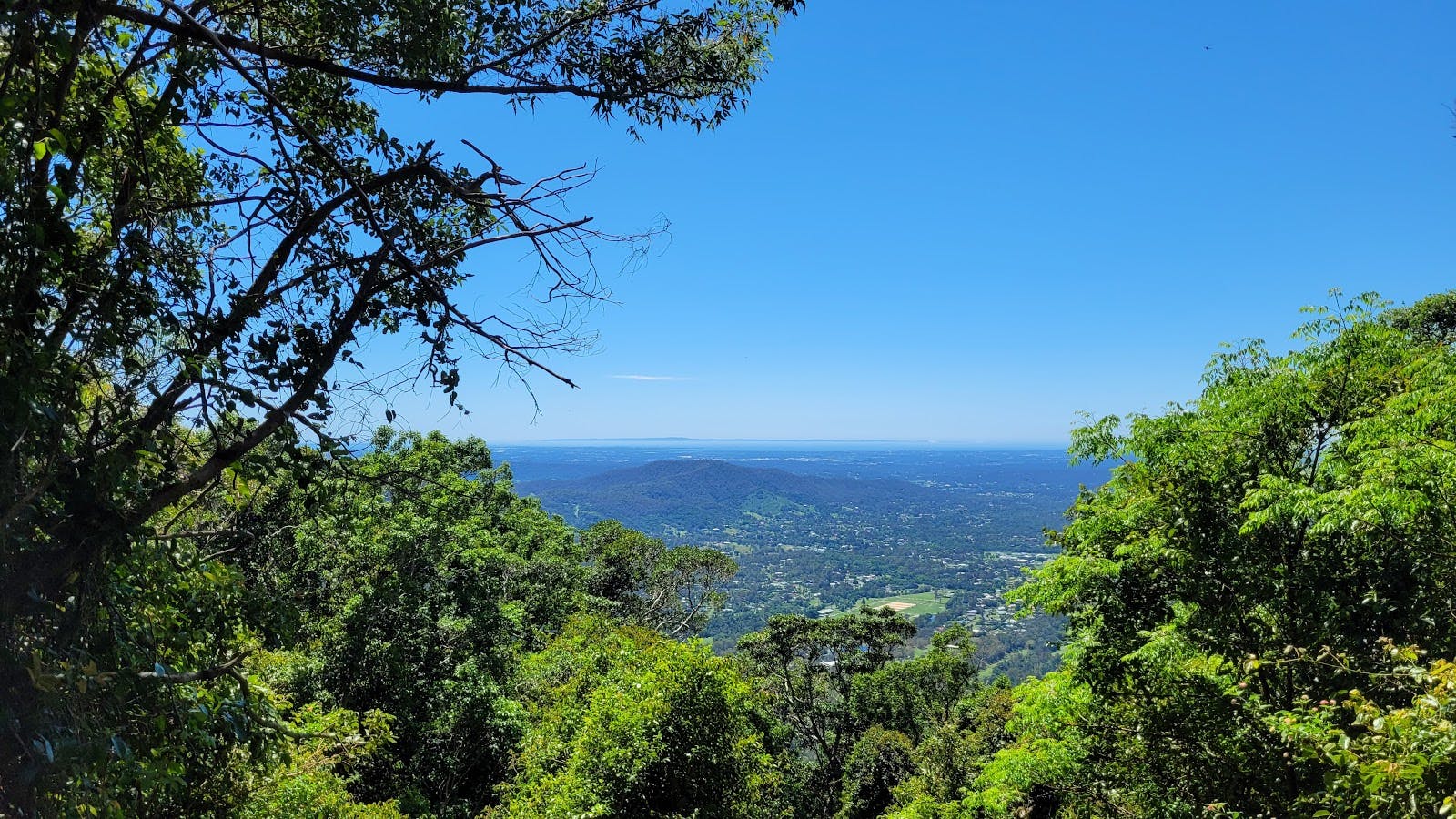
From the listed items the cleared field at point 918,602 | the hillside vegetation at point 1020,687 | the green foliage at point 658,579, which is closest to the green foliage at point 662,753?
the hillside vegetation at point 1020,687

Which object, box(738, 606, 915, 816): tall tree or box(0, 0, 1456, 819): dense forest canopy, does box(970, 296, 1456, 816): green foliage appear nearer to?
box(0, 0, 1456, 819): dense forest canopy

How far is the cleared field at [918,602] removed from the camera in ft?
347

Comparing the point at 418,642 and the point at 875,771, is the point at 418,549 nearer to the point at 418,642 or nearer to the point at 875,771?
the point at 418,642

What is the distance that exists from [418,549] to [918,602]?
11262 cm

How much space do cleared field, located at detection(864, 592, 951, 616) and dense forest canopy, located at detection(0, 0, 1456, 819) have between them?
97891 mm

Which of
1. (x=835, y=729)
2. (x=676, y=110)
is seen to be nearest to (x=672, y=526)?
(x=835, y=729)

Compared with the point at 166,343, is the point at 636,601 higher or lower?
lower

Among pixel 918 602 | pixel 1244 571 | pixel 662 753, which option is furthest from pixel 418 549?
pixel 918 602

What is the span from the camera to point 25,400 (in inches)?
71.3

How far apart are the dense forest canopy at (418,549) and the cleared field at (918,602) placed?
321ft

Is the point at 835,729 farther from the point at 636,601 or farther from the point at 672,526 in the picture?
the point at 672,526

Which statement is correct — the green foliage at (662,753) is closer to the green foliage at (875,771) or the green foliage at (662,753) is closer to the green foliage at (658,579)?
the green foliage at (875,771)

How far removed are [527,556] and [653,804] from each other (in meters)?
13.8

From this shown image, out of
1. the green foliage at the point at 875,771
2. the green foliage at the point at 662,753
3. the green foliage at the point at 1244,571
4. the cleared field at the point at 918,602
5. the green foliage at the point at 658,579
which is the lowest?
Answer: the cleared field at the point at 918,602
